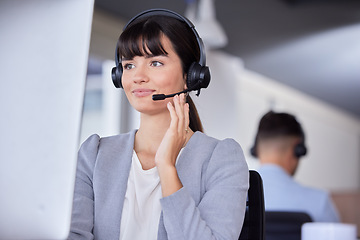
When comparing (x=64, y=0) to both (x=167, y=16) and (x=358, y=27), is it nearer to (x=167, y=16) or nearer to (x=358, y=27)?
(x=167, y=16)

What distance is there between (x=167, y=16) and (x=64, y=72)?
1.57 feet

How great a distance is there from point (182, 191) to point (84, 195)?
23 centimetres

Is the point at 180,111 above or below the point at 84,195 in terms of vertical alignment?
above

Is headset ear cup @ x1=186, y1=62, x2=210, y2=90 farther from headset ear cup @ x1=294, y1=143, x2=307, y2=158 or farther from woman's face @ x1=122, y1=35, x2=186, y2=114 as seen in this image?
headset ear cup @ x1=294, y1=143, x2=307, y2=158

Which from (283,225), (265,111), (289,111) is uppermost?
(289,111)

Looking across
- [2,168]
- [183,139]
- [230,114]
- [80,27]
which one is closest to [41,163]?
[2,168]

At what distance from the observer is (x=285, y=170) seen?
2535mm

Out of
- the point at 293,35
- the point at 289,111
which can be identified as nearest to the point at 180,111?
the point at 293,35

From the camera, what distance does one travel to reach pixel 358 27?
482 centimetres

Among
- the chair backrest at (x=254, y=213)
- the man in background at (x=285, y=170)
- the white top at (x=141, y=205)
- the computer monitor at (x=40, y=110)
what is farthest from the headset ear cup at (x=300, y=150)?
the computer monitor at (x=40, y=110)

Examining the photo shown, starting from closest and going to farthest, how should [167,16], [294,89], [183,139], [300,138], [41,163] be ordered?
[41,163]
[183,139]
[167,16]
[300,138]
[294,89]

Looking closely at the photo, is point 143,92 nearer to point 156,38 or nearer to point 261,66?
point 156,38

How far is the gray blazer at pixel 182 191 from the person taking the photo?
0.97 metres

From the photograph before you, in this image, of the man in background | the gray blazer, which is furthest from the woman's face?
the man in background
